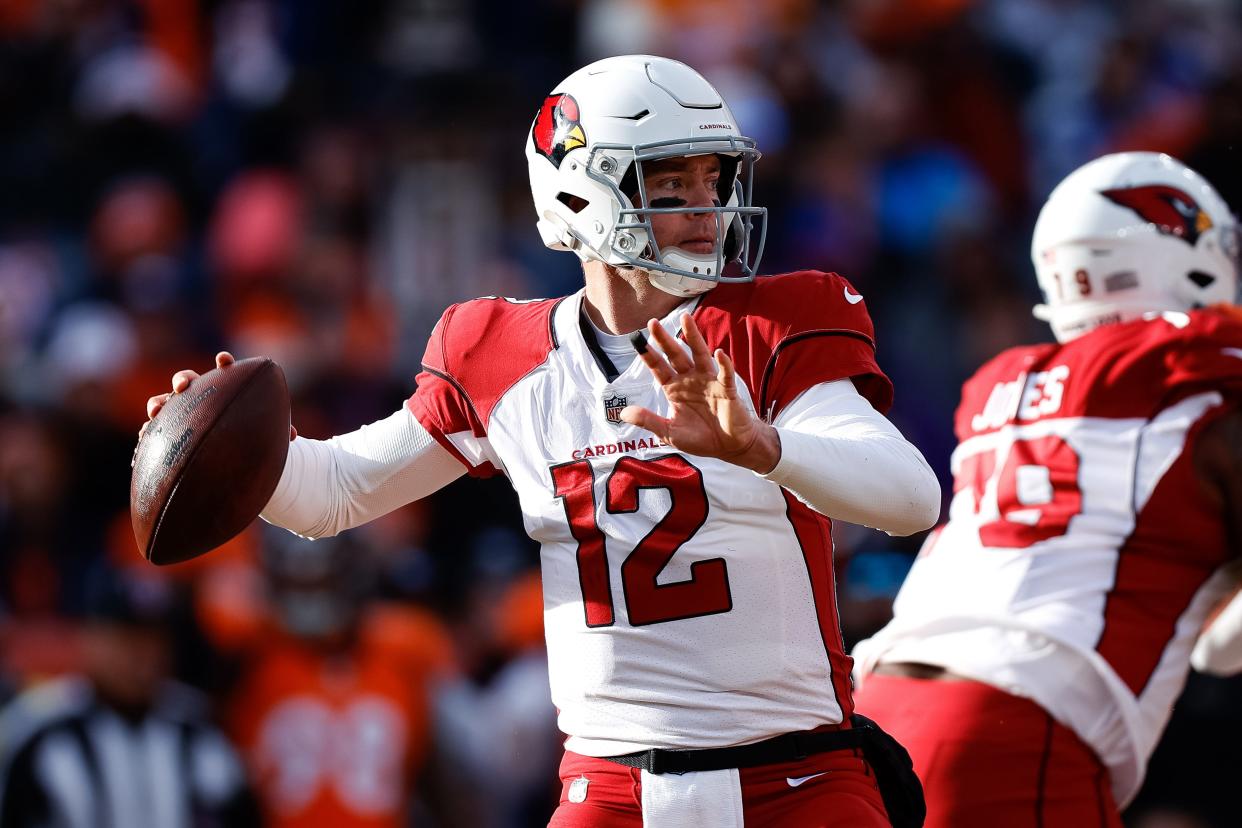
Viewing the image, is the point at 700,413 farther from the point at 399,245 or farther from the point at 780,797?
the point at 399,245

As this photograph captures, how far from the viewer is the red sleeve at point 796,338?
3322mm

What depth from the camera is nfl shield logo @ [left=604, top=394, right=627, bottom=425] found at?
3412 mm

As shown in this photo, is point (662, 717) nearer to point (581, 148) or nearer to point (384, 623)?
point (581, 148)

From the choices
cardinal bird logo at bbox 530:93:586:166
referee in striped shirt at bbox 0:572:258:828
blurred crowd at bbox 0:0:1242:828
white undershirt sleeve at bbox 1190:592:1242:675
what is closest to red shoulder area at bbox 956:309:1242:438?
white undershirt sleeve at bbox 1190:592:1242:675

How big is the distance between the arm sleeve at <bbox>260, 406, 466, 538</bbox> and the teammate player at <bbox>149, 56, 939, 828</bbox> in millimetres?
168

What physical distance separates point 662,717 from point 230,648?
3481 millimetres

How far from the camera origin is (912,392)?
791 centimetres

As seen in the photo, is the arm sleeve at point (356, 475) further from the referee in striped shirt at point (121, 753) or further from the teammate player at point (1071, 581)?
the referee in striped shirt at point (121, 753)

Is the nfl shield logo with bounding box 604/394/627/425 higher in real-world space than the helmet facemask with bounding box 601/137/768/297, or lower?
lower

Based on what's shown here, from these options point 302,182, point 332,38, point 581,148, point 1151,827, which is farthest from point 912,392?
point 581,148

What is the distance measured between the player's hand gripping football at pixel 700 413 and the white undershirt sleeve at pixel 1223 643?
1.43 metres

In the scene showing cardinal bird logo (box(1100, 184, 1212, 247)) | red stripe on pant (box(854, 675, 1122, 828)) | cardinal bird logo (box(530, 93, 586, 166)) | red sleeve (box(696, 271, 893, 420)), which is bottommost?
red stripe on pant (box(854, 675, 1122, 828))

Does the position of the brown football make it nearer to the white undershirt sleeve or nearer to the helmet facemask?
the helmet facemask

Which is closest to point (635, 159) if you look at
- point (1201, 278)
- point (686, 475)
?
point (686, 475)
